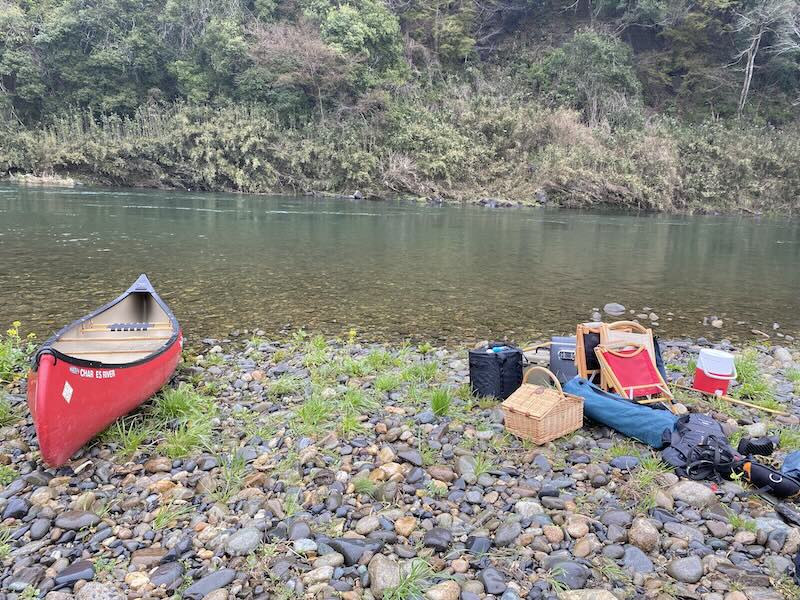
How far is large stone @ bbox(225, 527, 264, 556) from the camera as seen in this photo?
9.61 feet

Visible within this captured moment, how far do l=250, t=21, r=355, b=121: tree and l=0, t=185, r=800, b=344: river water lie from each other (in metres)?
16.3

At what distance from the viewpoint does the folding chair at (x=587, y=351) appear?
4.97m

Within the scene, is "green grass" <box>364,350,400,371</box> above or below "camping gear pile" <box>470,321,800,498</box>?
below

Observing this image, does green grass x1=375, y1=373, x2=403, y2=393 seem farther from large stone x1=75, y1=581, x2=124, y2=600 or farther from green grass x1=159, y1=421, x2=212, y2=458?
large stone x1=75, y1=581, x2=124, y2=600

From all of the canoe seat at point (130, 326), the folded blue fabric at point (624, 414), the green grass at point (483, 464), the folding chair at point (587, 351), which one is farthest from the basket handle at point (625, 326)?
the canoe seat at point (130, 326)

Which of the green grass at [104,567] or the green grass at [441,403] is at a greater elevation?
the green grass at [441,403]

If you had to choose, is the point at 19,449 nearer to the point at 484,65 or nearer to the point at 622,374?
the point at 622,374

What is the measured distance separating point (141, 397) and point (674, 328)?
7.31 metres

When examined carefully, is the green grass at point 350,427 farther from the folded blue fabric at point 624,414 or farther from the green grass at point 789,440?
the green grass at point 789,440

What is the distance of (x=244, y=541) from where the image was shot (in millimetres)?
2986

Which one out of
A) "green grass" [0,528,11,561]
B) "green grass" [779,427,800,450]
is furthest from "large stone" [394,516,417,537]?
"green grass" [779,427,800,450]

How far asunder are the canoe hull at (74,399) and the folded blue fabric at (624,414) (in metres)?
3.72

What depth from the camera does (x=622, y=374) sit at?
192 inches

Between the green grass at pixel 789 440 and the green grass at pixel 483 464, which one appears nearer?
the green grass at pixel 483 464
